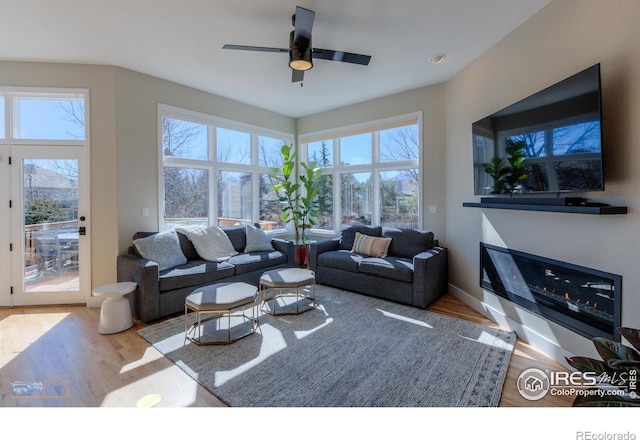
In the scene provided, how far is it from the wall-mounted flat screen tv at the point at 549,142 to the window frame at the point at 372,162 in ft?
4.55

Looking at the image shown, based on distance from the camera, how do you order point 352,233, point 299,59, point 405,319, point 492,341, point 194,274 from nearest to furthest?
point 299,59, point 492,341, point 405,319, point 194,274, point 352,233

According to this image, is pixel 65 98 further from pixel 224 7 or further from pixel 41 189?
pixel 224 7

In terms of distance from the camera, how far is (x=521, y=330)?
8.55 feet

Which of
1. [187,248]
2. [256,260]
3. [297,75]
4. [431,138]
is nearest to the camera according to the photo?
[297,75]

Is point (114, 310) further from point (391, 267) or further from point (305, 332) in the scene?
point (391, 267)

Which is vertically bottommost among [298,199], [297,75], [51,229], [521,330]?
[521,330]

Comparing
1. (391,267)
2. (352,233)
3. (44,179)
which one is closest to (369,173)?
(352,233)

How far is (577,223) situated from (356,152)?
137 inches

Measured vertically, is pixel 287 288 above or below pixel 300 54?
below

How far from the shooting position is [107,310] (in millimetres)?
2779

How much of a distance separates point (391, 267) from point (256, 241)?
2160 millimetres

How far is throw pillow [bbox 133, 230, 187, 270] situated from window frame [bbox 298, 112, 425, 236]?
2.74m

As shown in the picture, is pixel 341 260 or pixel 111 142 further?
pixel 341 260

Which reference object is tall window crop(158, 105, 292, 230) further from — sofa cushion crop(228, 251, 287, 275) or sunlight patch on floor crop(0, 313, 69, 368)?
sunlight patch on floor crop(0, 313, 69, 368)
